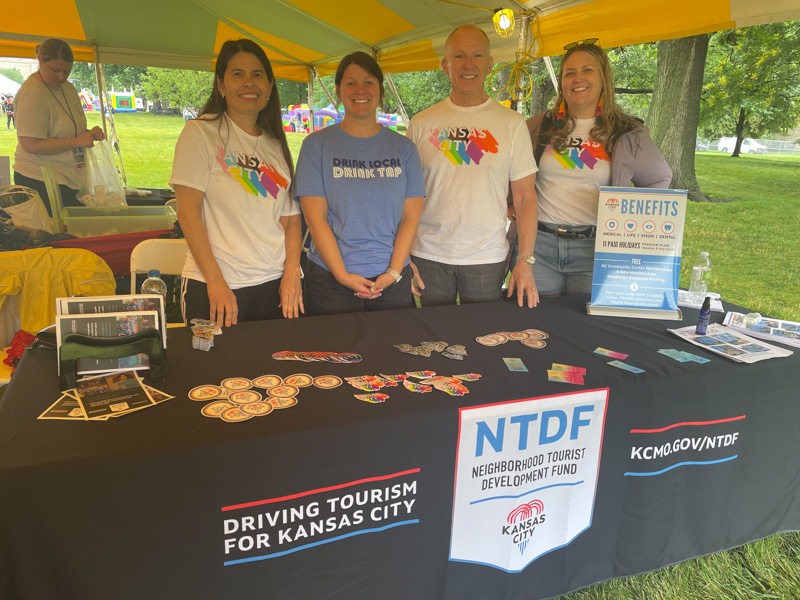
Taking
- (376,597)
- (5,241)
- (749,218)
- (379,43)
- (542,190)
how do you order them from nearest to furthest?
(376,597) < (542,190) < (5,241) < (379,43) < (749,218)

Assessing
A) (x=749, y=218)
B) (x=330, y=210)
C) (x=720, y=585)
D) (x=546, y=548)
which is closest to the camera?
(x=546, y=548)

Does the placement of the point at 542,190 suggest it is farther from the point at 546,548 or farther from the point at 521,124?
the point at 546,548

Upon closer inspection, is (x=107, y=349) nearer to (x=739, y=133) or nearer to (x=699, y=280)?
(x=699, y=280)

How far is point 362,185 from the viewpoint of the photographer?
1.74m

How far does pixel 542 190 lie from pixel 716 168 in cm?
918

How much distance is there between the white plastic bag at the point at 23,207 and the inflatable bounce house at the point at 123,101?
1026 centimetres

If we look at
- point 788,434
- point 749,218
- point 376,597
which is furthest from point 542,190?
point 749,218

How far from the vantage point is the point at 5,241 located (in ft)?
8.77

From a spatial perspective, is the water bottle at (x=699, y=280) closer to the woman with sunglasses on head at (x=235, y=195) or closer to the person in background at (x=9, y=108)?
the woman with sunglasses on head at (x=235, y=195)

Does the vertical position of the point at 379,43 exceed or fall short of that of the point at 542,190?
it exceeds it

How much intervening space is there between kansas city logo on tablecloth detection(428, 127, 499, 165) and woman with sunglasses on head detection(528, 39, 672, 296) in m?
0.25

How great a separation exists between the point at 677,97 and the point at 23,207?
6890mm

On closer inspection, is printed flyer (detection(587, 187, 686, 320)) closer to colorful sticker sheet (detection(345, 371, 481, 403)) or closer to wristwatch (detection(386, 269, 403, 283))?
wristwatch (detection(386, 269, 403, 283))

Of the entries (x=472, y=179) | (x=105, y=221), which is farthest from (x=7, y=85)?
(x=472, y=179)
